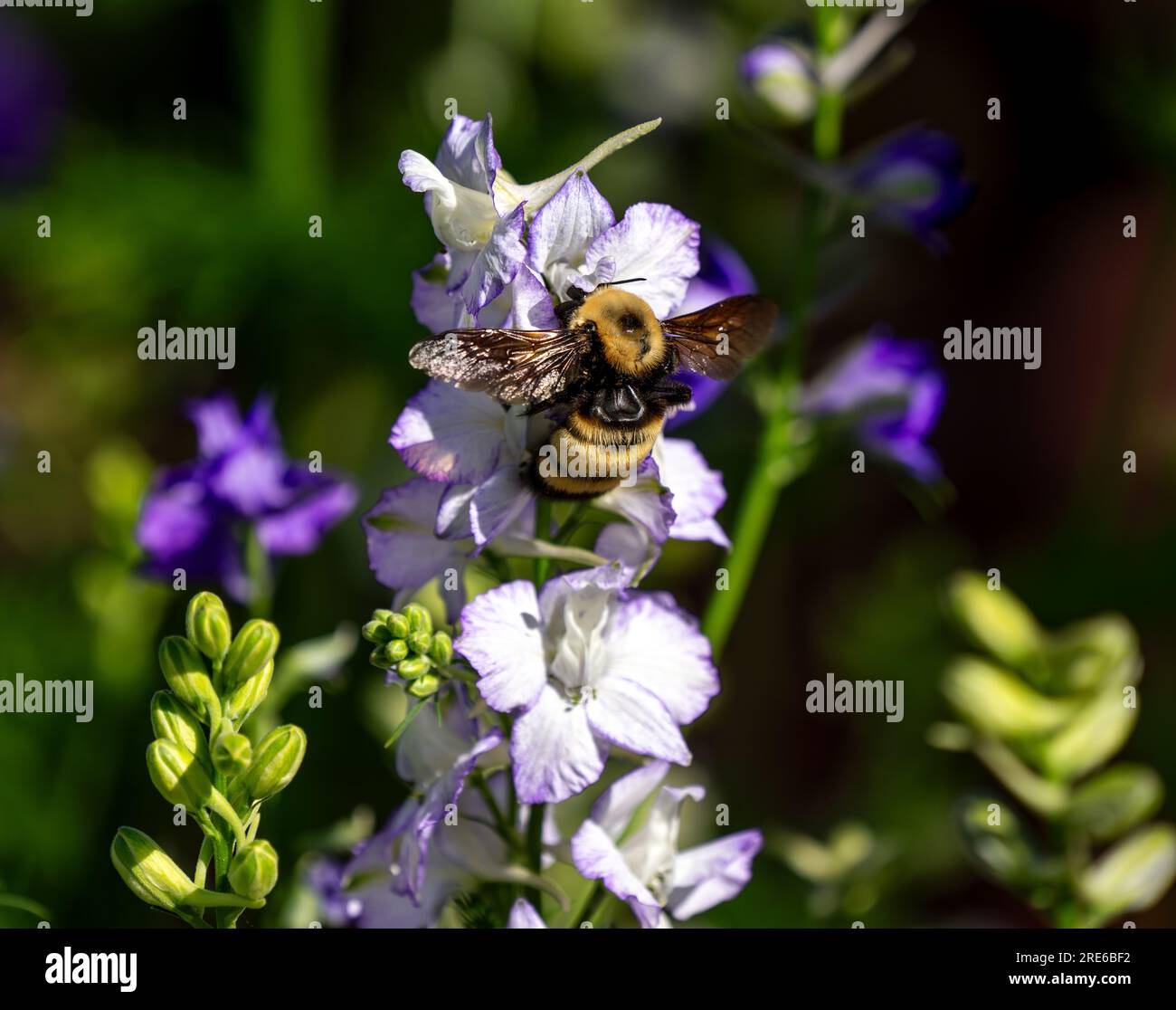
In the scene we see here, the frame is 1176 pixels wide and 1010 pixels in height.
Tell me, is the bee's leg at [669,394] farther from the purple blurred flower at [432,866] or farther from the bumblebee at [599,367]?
the purple blurred flower at [432,866]

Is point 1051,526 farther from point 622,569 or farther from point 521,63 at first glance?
point 622,569

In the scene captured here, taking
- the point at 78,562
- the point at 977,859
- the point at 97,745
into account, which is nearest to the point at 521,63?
the point at 78,562

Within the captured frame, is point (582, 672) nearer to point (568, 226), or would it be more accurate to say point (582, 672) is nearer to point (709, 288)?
point (568, 226)

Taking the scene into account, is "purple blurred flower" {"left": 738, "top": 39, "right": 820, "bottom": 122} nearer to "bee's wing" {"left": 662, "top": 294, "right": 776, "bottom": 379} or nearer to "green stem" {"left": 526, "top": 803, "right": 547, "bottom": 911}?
"bee's wing" {"left": 662, "top": 294, "right": 776, "bottom": 379}

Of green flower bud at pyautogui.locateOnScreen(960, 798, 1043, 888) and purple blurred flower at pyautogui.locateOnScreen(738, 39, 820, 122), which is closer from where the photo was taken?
green flower bud at pyautogui.locateOnScreen(960, 798, 1043, 888)

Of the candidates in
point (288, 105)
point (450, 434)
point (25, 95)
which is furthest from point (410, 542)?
point (25, 95)

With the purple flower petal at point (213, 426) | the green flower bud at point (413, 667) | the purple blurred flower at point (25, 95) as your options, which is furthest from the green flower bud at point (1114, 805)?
the purple blurred flower at point (25, 95)

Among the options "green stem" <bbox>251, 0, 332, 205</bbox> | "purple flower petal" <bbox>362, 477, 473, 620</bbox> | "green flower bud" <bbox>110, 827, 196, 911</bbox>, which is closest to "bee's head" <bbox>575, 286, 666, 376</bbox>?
"purple flower petal" <bbox>362, 477, 473, 620</bbox>
